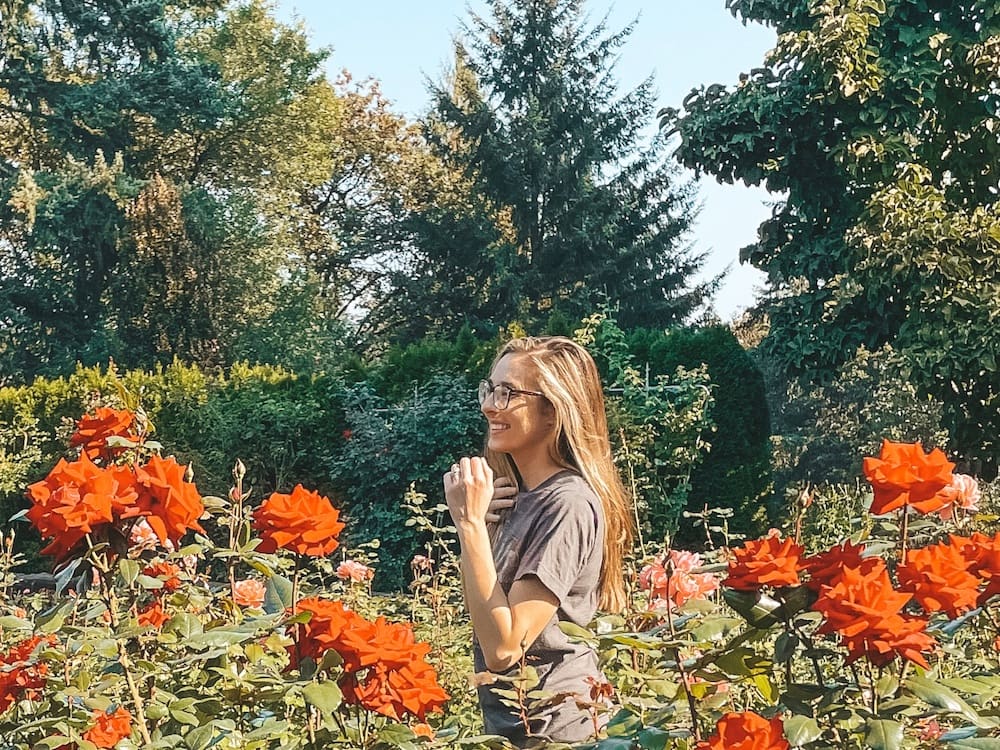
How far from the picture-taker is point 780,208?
12281mm

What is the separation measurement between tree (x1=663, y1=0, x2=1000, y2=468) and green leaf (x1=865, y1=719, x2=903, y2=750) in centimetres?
890

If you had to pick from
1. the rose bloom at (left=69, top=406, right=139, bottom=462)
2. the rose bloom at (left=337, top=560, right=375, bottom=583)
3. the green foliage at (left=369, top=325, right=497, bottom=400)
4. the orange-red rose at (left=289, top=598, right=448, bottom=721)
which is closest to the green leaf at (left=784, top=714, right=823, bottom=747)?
the orange-red rose at (left=289, top=598, right=448, bottom=721)

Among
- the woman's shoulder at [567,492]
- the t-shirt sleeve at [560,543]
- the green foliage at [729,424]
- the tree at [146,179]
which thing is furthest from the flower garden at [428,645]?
the tree at [146,179]

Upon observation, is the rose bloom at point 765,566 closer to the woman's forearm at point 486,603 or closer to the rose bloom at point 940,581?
the rose bloom at point 940,581

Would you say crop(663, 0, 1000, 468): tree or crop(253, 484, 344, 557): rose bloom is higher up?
crop(663, 0, 1000, 468): tree

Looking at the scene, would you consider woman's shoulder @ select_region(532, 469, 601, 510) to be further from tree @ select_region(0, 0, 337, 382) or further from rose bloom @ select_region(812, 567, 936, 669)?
tree @ select_region(0, 0, 337, 382)

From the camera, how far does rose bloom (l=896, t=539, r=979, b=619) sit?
1446 mm

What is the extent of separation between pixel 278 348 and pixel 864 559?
19.5m

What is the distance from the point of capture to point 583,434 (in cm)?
231

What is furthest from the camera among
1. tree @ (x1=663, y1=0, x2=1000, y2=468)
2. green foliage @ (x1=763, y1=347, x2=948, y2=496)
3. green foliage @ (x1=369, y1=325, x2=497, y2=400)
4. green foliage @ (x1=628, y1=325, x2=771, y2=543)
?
green foliage @ (x1=763, y1=347, x2=948, y2=496)

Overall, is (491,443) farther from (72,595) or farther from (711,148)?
(711,148)

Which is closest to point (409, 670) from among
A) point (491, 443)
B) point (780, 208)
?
point (491, 443)

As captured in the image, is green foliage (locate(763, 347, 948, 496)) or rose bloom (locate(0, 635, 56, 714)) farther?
green foliage (locate(763, 347, 948, 496))

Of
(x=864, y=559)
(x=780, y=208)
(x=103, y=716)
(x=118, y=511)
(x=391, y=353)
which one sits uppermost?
(x=780, y=208)
